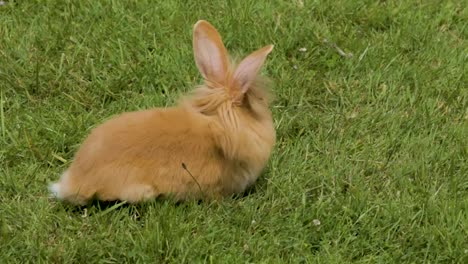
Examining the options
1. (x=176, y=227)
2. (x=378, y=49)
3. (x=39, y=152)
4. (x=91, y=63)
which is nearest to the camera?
(x=176, y=227)

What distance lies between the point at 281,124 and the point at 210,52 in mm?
855

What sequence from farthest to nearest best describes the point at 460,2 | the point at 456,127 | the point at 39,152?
1. the point at 460,2
2. the point at 456,127
3. the point at 39,152

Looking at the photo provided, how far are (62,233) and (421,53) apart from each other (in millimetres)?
2537

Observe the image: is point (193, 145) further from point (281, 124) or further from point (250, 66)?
point (281, 124)

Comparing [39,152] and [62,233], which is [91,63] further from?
[62,233]

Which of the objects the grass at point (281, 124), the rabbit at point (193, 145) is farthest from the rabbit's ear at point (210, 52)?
the grass at point (281, 124)

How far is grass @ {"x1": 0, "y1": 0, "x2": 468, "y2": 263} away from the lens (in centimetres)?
341

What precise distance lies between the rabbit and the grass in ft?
0.36

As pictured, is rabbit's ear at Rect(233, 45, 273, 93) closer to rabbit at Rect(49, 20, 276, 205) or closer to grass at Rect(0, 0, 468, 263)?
rabbit at Rect(49, 20, 276, 205)

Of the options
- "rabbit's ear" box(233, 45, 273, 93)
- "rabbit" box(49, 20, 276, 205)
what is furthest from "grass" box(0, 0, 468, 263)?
"rabbit's ear" box(233, 45, 273, 93)

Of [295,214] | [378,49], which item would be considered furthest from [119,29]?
[295,214]

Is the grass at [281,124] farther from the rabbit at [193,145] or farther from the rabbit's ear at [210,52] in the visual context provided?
the rabbit's ear at [210,52]

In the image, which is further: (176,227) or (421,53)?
(421,53)

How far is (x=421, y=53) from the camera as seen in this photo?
488 cm
